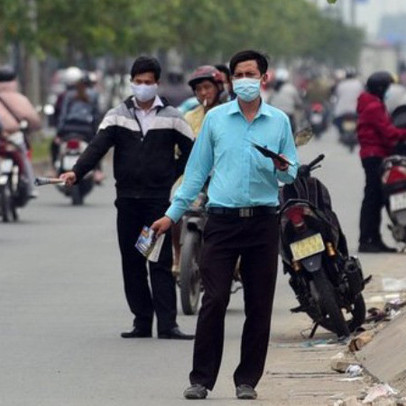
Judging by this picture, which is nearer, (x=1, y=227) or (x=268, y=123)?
(x=268, y=123)

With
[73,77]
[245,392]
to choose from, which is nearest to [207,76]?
[245,392]

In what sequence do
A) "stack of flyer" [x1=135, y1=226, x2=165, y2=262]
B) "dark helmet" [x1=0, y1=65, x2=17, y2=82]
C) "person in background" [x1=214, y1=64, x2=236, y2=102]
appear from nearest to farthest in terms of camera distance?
"stack of flyer" [x1=135, y1=226, x2=165, y2=262] < "person in background" [x1=214, y1=64, x2=236, y2=102] < "dark helmet" [x1=0, y1=65, x2=17, y2=82]

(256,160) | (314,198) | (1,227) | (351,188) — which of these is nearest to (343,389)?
(256,160)

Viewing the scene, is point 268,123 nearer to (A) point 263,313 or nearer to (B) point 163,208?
(A) point 263,313

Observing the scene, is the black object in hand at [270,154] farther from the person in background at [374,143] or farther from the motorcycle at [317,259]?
the person in background at [374,143]

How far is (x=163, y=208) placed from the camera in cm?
1272

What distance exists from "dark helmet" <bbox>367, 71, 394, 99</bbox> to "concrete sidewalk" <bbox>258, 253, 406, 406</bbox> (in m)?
6.11

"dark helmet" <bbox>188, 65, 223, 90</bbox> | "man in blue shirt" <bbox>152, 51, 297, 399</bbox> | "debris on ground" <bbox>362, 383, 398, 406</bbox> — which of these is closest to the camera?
"debris on ground" <bbox>362, 383, 398, 406</bbox>

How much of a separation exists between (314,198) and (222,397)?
255cm

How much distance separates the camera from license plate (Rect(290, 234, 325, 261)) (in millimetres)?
12297

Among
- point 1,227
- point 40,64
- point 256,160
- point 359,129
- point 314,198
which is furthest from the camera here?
point 40,64

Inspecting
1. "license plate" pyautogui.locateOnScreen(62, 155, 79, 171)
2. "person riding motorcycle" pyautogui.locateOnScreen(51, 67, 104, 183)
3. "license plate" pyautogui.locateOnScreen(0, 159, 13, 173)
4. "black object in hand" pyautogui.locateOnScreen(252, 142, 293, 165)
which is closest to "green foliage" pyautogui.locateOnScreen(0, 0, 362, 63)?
"person riding motorcycle" pyautogui.locateOnScreen(51, 67, 104, 183)

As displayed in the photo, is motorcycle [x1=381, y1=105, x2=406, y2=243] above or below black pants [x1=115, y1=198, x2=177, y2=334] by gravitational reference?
below

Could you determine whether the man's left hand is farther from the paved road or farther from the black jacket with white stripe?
the black jacket with white stripe
